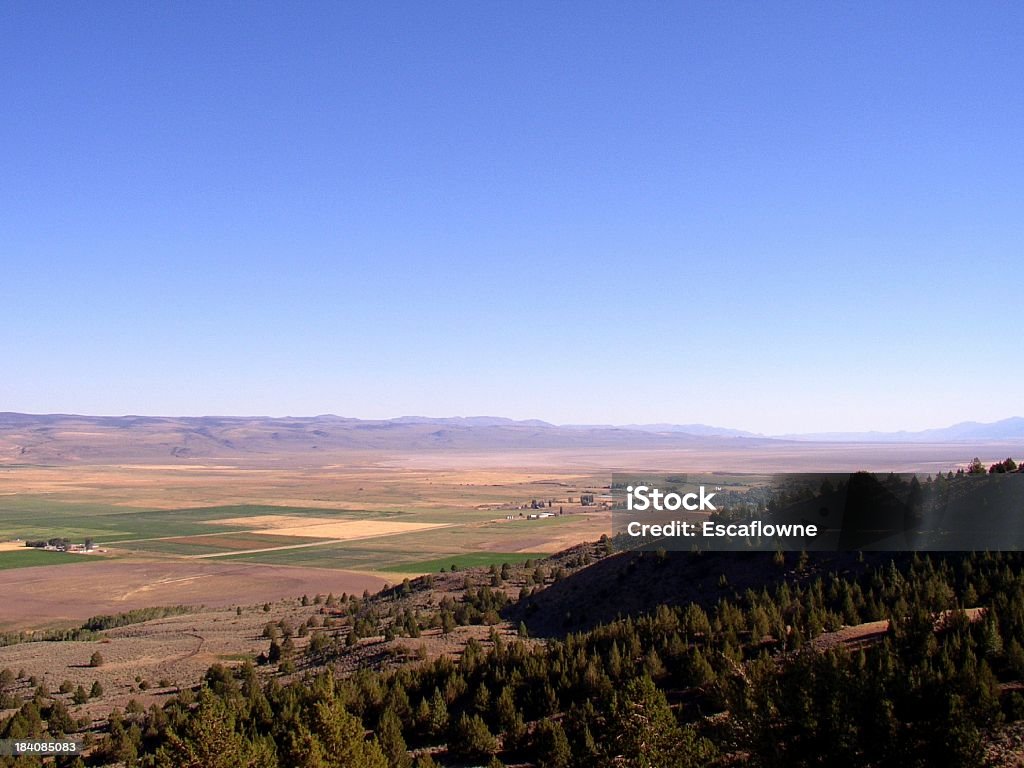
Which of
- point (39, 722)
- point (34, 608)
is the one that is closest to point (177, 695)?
point (39, 722)

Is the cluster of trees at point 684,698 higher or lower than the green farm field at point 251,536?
higher

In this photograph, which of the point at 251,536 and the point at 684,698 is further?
the point at 251,536

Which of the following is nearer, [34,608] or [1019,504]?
[1019,504]

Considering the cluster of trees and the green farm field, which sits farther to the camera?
the green farm field

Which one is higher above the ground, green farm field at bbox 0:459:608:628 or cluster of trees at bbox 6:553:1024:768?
cluster of trees at bbox 6:553:1024:768

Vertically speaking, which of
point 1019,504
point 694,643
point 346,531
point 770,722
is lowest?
point 346,531

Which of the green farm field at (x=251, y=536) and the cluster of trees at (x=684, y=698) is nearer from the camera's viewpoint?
the cluster of trees at (x=684, y=698)

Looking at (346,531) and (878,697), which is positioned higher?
(878,697)

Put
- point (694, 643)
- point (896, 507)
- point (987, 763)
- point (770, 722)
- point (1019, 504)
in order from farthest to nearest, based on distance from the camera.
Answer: point (896, 507) → point (1019, 504) → point (694, 643) → point (770, 722) → point (987, 763)

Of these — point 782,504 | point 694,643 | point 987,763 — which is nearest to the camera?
point 987,763

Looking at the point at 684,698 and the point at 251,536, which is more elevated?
the point at 684,698

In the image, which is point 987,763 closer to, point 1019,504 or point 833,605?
point 833,605
